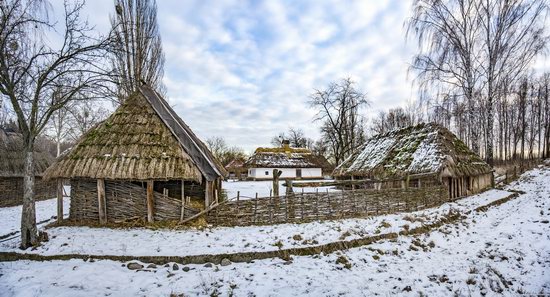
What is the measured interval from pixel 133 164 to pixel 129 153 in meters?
0.53

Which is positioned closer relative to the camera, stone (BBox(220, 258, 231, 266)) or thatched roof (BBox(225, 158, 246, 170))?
stone (BBox(220, 258, 231, 266))

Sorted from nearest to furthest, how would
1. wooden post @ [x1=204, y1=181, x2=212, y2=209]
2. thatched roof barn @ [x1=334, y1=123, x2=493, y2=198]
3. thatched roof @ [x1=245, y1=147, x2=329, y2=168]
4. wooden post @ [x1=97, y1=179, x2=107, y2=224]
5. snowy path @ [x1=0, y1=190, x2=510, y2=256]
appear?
1. snowy path @ [x1=0, y1=190, x2=510, y2=256]
2. wooden post @ [x1=97, y1=179, x2=107, y2=224]
3. wooden post @ [x1=204, y1=181, x2=212, y2=209]
4. thatched roof barn @ [x1=334, y1=123, x2=493, y2=198]
5. thatched roof @ [x1=245, y1=147, x2=329, y2=168]

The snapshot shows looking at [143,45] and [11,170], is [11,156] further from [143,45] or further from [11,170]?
[143,45]

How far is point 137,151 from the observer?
33.4 ft

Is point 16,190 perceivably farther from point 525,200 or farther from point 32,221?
point 525,200

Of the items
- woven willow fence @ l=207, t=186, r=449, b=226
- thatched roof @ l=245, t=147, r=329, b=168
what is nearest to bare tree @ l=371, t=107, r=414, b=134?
thatched roof @ l=245, t=147, r=329, b=168

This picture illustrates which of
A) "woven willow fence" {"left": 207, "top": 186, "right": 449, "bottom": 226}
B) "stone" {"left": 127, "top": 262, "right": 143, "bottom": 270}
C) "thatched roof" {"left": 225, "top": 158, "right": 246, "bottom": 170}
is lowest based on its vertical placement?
"stone" {"left": 127, "top": 262, "right": 143, "bottom": 270}

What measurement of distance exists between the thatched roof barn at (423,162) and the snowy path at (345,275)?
4.90m

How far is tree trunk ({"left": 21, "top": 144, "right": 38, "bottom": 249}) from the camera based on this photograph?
7.64 m

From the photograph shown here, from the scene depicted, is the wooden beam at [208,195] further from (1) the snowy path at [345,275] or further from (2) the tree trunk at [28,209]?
(2) the tree trunk at [28,209]

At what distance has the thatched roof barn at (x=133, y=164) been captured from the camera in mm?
9820

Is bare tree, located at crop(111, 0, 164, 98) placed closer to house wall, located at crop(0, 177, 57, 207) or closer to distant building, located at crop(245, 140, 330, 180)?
house wall, located at crop(0, 177, 57, 207)

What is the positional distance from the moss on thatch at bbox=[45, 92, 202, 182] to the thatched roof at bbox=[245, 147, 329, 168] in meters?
24.2

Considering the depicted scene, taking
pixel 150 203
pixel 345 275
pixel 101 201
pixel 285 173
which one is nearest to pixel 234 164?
pixel 285 173
